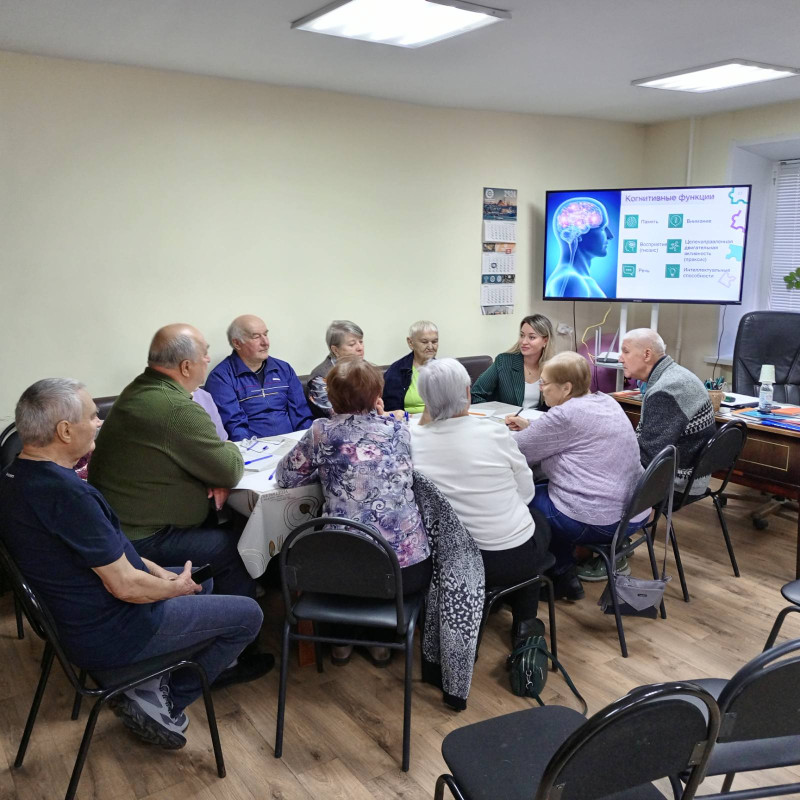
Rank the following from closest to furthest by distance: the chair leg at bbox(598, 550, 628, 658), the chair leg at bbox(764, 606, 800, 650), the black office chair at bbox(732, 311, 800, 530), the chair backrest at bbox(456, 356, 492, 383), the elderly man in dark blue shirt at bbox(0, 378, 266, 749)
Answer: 1. the elderly man in dark blue shirt at bbox(0, 378, 266, 749)
2. the chair leg at bbox(764, 606, 800, 650)
3. the chair leg at bbox(598, 550, 628, 658)
4. the black office chair at bbox(732, 311, 800, 530)
5. the chair backrest at bbox(456, 356, 492, 383)

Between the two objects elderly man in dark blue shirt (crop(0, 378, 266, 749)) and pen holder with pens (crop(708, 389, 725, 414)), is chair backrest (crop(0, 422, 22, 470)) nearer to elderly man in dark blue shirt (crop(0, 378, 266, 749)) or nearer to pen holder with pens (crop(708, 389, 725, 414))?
→ elderly man in dark blue shirt (crop(0, 378, 266, 749))

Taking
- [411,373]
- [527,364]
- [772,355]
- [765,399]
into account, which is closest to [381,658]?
[411,373]

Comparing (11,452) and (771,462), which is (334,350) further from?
(771,462)

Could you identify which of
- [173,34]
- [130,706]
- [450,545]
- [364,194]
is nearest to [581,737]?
[450,545]

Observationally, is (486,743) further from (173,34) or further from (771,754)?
(173,34)

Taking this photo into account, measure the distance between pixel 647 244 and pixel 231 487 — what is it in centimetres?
394

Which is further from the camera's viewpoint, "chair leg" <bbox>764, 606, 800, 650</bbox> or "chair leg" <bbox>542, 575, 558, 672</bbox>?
"chair leg" <bbox>542, 575, 558, 672</bbox>

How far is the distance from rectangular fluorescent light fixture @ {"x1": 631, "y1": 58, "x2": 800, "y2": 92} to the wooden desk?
6.47 feet

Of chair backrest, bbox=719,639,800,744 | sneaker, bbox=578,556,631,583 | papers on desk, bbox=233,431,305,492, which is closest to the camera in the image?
chair backrest, bbox=719,639,800,744

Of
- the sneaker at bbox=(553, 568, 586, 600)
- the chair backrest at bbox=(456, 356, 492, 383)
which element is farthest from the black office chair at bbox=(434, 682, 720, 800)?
the chair backrest at bbox=(456, 356, 492, 383)

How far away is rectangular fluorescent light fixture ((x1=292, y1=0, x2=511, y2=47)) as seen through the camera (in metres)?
2.87

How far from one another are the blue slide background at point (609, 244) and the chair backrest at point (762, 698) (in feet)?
14.2

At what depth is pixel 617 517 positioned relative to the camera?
290 cm

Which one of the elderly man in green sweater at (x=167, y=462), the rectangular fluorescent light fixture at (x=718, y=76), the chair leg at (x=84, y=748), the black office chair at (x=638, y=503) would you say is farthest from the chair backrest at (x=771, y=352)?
the chair leg at (x=84, y=748)
